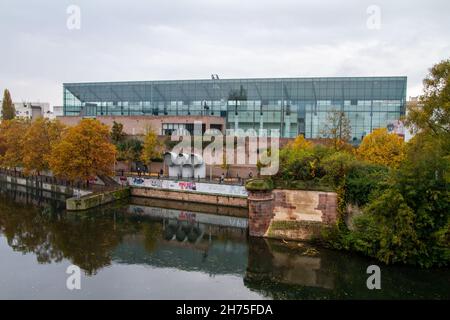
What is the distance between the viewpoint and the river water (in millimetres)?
22781

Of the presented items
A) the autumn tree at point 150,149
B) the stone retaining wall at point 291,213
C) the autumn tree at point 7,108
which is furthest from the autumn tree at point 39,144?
the autumn tree at point 7,108

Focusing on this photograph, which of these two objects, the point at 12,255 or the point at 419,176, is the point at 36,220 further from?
the point at 419,176

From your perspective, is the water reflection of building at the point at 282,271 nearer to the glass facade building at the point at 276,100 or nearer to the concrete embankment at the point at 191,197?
the concrete embankment at the point at 191,197

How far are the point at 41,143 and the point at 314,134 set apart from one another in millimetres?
45495

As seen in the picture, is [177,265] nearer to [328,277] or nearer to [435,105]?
[328,277]

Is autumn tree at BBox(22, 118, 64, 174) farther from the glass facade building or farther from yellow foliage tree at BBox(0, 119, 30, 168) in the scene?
the glass facade building

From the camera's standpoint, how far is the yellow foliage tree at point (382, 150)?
126 ft

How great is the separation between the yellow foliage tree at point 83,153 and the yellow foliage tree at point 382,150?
94.7 ft

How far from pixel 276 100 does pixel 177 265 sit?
2141 inches

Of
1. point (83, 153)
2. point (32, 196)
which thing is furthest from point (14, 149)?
point (83, 153)

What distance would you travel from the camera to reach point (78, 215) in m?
41.3

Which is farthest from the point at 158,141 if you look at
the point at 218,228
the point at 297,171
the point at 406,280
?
the point at 406,280

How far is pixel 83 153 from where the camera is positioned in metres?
47.8

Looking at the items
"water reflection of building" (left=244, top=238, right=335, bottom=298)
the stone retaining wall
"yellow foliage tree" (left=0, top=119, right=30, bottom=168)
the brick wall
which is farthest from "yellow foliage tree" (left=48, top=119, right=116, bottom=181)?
"water reflection of building" (left=244, top=238, right=335, bottom=298)
